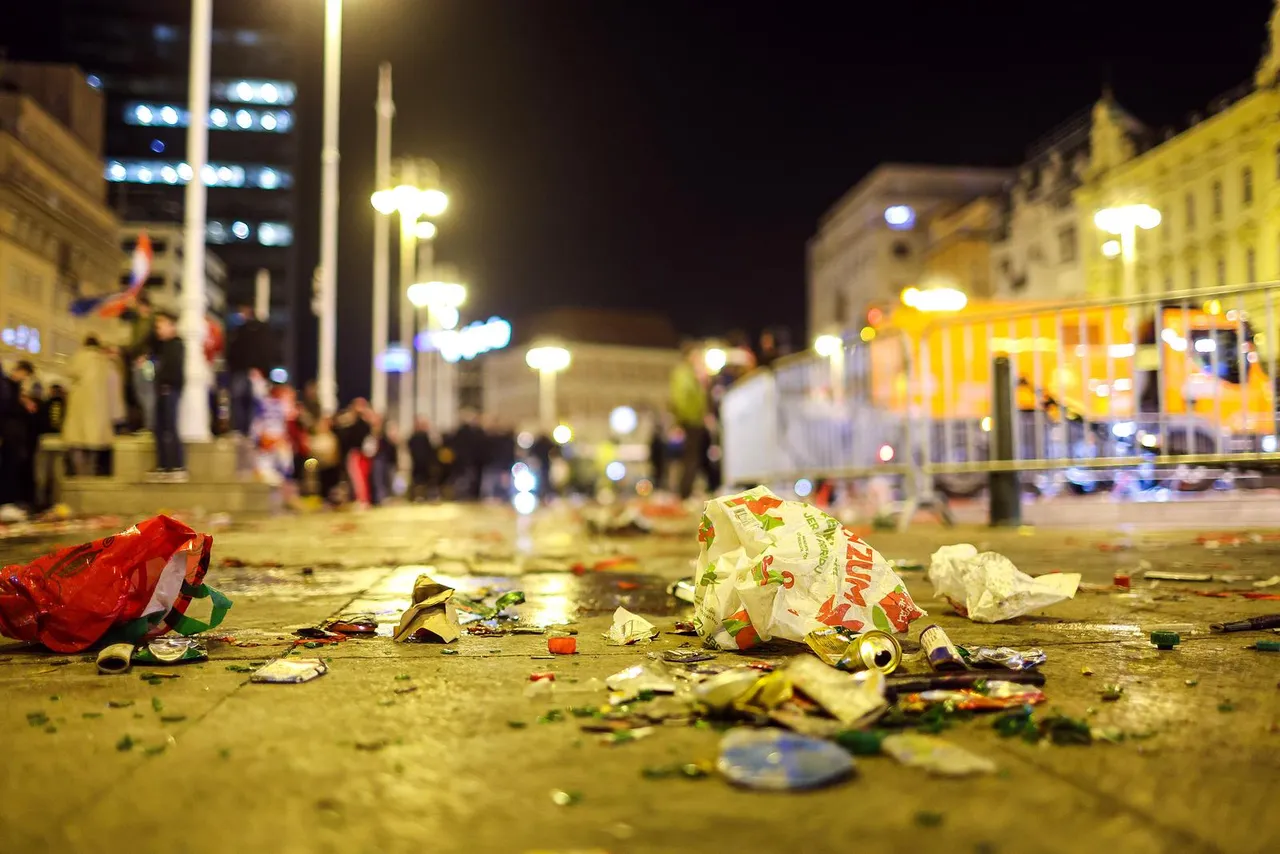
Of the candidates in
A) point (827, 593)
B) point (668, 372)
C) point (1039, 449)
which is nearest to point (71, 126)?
point (1039, 449)

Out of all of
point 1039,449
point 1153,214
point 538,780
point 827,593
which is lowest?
point 538,780

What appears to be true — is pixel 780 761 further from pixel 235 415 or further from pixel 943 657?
pixel 235 415

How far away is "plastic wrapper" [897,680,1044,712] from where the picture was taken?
8.00ft

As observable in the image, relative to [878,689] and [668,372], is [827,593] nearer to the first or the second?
[878,689]

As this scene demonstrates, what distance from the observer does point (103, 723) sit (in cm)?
236

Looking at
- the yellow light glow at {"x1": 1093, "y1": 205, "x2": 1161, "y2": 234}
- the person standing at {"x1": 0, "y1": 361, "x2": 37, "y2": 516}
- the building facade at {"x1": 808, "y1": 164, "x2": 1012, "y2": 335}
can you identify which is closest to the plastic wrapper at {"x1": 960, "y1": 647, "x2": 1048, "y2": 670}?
the person standing at {"x1": 0, "y1": 361, "x2": 37, "y2": 516}

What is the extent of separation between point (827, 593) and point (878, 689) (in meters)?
0.88

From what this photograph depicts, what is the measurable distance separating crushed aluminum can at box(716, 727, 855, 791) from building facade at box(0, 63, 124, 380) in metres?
29.0

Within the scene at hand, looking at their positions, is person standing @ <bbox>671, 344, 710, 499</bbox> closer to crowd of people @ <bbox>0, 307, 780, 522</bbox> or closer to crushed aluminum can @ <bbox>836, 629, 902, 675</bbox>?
crowd of people @ <bbox>0, 307, 780, 522</bbox>

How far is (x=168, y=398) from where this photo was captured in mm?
12023

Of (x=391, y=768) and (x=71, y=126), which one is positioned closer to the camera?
(x=391, y=768)

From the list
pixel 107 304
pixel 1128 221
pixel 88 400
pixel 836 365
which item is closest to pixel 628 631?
pixel 836 365

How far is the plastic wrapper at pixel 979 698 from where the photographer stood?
8.00 ft

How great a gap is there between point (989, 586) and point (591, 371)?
8748 centimetres
